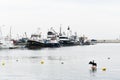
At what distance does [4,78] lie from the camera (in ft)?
197

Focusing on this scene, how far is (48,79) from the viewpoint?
5972 cm

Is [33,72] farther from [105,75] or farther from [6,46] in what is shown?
[6,46]

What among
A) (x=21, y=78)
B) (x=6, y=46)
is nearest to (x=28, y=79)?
(x=21, y=78)

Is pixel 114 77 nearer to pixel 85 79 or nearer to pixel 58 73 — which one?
pixel 85 79

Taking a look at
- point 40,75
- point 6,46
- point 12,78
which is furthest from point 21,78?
point 6,46

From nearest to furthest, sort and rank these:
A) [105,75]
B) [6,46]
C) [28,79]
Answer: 1. [28,79]
2. [105,75]
3. [6,46]

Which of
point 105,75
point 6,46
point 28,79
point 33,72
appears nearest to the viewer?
point 28,79

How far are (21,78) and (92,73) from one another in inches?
485

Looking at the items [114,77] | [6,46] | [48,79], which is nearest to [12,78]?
[48,79]

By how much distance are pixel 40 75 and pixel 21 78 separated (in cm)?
512

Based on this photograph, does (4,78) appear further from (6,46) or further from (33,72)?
(6,46)

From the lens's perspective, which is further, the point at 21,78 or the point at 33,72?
the point at 33,72

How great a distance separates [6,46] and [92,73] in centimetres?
12776

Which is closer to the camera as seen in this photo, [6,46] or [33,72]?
[33,72]
